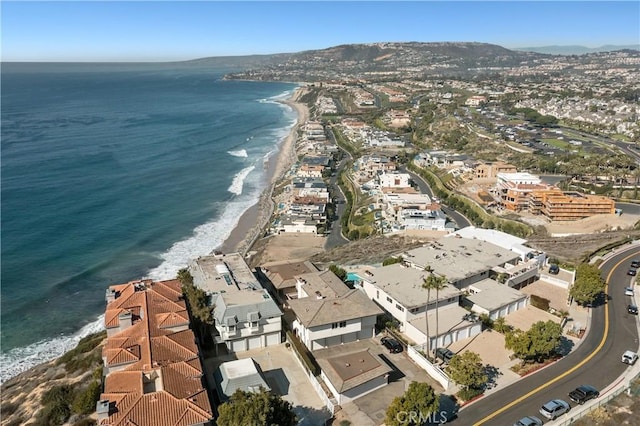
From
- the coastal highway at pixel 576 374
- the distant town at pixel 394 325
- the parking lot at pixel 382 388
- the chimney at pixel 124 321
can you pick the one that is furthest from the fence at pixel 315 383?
the chimney at pixel 124 321

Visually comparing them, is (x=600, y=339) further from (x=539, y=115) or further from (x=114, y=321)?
(x=539, y=115)

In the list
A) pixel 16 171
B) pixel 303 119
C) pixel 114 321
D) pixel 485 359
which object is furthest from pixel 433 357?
pixel 303 119

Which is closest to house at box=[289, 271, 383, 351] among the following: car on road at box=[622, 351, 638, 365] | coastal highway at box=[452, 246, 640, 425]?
coastal highway at box=[452, 246, 640, 425]

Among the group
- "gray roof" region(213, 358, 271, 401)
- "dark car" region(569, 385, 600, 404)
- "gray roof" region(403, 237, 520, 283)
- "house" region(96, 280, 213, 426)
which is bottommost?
"dark car" region(569, 385, 600, 404)

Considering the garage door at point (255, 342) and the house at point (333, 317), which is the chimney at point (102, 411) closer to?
the garage door at point (255, 342)

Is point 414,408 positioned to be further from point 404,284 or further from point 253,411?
point 404,284

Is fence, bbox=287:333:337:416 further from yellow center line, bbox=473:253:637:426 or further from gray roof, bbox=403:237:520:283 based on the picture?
gray roof, bbox=403:237:520:283

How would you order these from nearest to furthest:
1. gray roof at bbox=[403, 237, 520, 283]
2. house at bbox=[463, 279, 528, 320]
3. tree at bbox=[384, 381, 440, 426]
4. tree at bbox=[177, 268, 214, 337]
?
tree at bbox=[384, 381, 440, 426] → tree at bbox=[177, 268, 214, 337] → house at bbox=[463, 279, 528, 320] → gray roof at bbox=[403, 237, 520, 283]
